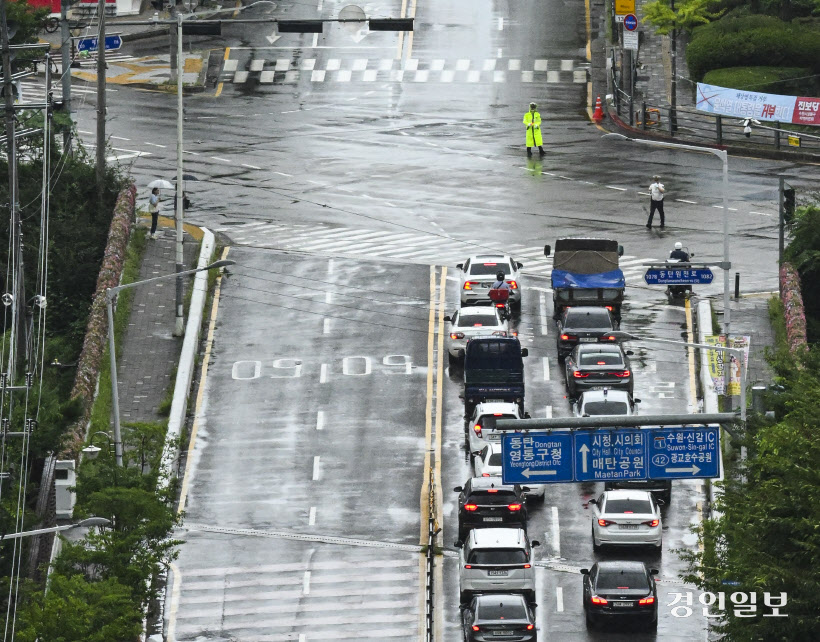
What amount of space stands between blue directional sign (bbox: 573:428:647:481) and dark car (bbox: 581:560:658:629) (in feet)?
7.51

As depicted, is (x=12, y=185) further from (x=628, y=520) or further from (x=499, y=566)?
(x=628, y=520)

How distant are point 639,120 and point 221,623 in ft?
130

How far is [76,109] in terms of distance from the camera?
83250mm

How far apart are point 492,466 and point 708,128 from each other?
32.9 meters

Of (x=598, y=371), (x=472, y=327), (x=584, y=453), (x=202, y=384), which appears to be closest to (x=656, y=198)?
(x=472, y=327)

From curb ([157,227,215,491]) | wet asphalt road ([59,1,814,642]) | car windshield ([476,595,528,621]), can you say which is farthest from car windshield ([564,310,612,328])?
car windshield ([476,595,528,621])

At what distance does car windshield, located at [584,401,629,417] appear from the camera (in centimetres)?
5159

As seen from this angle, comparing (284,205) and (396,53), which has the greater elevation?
(396,53)

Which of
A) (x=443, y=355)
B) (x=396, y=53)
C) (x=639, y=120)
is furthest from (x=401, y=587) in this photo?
(x=396, y=53)

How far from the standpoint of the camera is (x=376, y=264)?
66.3 metres

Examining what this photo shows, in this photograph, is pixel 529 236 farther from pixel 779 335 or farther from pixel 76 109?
pixel 76 109

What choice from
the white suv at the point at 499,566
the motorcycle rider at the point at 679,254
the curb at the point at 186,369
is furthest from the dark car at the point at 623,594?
the motorcycle rider at the point at 679,254

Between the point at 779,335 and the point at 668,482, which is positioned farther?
the point at 779,335

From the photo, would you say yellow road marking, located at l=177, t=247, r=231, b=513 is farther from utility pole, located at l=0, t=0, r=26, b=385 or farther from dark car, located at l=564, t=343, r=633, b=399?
dark car, located at l=564, t=343, r=633, b=399
